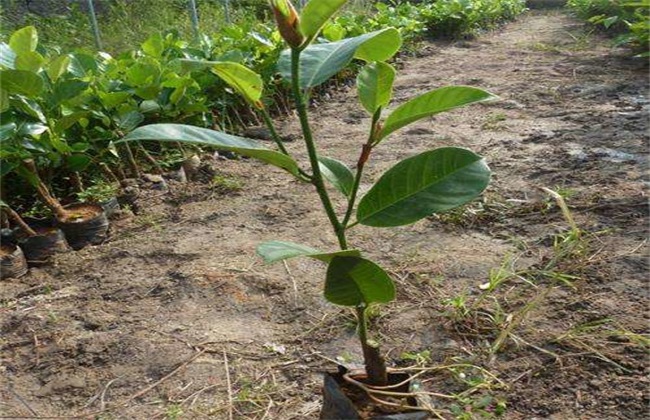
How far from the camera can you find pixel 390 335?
158 centimetres

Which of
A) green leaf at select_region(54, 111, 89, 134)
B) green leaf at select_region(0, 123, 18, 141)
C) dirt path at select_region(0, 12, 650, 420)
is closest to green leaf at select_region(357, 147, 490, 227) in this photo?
dirt path at select_region(0, 12, 650, 420)

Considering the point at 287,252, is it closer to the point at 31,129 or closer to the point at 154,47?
the point at 31,129

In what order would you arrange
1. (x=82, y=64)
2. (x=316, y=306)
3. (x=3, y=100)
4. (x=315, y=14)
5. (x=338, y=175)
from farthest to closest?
(x=82, y=64), (x=3, y=100), (x=316, y=306), (x=338, y=175), (x=315, y=14)

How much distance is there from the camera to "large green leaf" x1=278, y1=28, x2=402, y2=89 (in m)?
0.86

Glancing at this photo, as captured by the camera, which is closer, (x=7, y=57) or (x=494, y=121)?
(x=7, y=57)

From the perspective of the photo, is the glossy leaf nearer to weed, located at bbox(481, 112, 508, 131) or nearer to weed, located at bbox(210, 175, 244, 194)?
weed, located at bbox(210, 175, 244, 194)

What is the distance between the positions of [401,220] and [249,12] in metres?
6.58

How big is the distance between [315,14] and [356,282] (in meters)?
0.37

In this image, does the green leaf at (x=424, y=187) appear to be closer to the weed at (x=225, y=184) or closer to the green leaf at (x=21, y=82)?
the green leaf at (x=21, y=82)

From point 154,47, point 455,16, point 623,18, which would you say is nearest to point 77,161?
point 154,47

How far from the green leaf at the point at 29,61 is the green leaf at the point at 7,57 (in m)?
0.02

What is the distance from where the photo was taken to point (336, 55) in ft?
2.88

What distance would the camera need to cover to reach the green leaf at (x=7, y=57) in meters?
2.18

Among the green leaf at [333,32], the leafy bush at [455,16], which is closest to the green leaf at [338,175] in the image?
the green leaf at [333,32]
